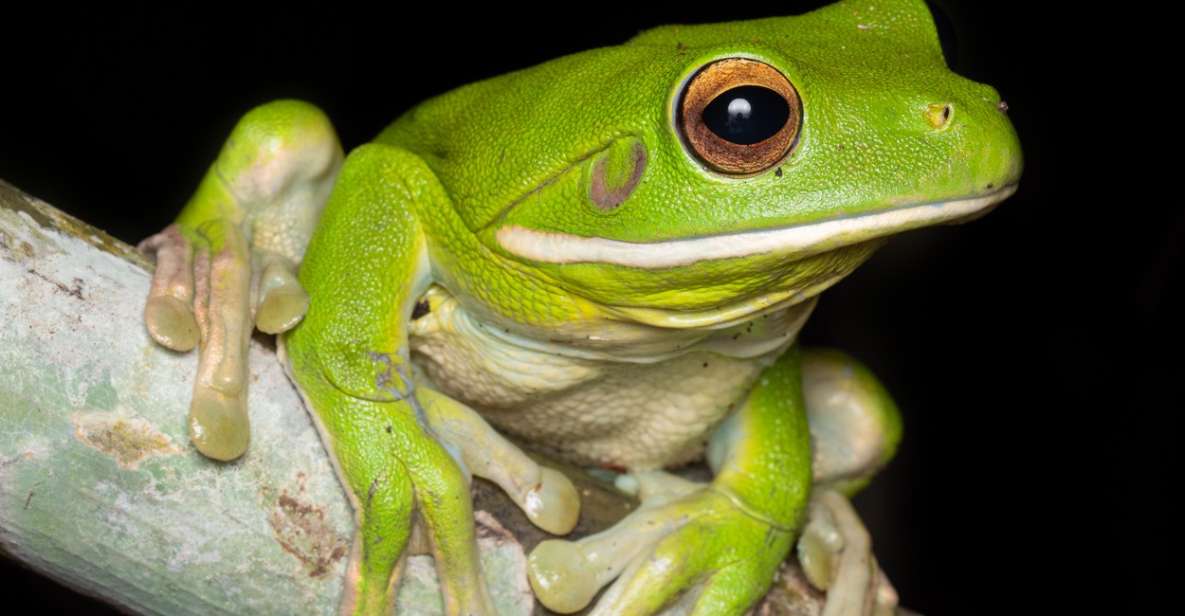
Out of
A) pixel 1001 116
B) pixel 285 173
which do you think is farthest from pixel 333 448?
pixel 1001 116

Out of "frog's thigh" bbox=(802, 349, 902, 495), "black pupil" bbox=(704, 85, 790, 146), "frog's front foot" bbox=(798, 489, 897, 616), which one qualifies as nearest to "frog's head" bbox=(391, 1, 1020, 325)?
"black pupil" bbox=(704, 85, 790, 146)

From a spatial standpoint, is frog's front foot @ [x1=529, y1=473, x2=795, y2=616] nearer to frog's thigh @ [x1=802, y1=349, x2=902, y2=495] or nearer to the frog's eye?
frog's thigh @ [x1=802, y1=349, x2=902, y2=495]

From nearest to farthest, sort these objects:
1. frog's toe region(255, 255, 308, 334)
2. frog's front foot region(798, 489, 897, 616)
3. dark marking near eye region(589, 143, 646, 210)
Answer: dark marking near eye region(589, 143, 646, 210) → frog's toe region(255, 255, 308, 334) → frog's front foot region(798, 489, 897, 616)

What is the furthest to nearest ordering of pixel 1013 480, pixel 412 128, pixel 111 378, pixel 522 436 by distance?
pixel 1013 480
pixel 522 436
pixel 412 128
pixel 111 378

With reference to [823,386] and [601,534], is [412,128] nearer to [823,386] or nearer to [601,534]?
[601,534]

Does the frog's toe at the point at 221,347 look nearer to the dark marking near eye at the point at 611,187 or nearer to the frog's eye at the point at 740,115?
the dark marking near eye at the point at 611,187

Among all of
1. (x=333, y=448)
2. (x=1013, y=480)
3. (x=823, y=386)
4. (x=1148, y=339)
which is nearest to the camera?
(x=333, y=448)
